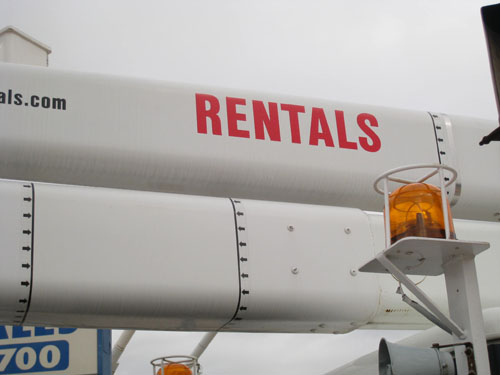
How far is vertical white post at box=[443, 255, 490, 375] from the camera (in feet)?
12.8

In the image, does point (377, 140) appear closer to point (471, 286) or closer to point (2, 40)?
point (471, 286)

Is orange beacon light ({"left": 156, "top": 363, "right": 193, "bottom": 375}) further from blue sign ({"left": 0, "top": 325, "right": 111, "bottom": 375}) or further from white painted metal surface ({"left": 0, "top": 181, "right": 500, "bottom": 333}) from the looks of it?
blue sign ({"left": 0, "top": 325, "right": 111, "bottom": 375})

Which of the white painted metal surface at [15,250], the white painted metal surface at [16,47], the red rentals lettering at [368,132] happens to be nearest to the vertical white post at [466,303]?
the red rentals lettering at [368,132]

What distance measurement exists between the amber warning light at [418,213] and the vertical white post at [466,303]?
0.24 meters

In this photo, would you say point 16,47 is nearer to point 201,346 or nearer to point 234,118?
point 234,118

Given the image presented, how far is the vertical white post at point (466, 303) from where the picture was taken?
3895 millimetres

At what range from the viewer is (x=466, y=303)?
398 cm

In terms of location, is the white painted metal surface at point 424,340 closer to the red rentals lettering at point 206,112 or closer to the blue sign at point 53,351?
the red rentals lettering at point 206,112

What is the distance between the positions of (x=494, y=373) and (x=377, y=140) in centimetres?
151

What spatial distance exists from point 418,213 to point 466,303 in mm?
546

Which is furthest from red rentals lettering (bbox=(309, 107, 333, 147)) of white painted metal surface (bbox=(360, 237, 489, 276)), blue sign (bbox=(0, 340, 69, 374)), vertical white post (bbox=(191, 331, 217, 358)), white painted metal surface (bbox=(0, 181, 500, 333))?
blue sign (bbox=(0, 340, 69, 374))

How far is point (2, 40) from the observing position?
232 inches

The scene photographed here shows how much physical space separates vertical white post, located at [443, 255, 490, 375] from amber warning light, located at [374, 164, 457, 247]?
0.24 meters

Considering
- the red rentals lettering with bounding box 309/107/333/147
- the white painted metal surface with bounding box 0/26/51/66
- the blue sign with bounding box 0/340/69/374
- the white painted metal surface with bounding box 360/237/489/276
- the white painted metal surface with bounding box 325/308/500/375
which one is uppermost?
the white painted metal surface with bounding box 0/26/51/66
